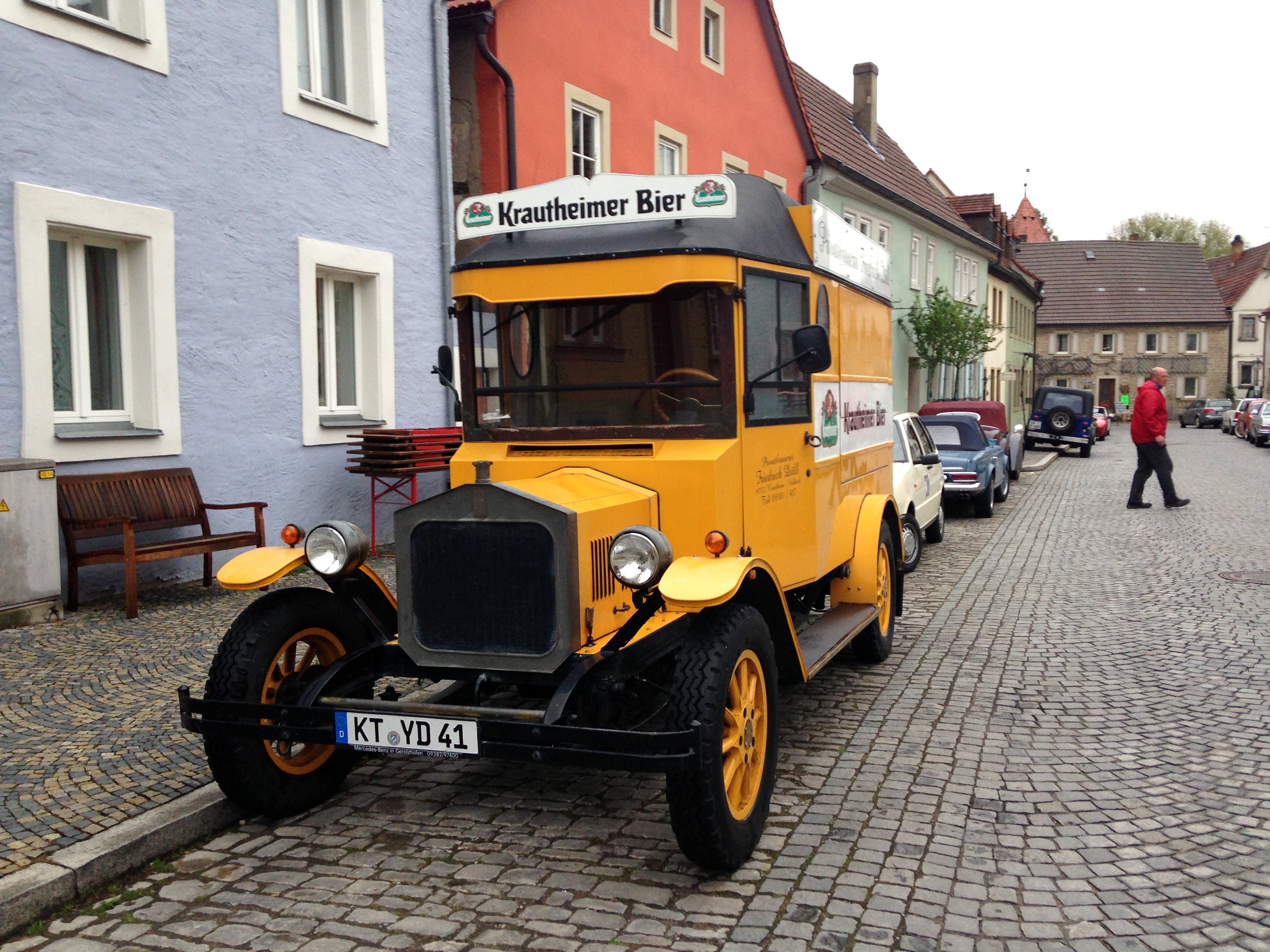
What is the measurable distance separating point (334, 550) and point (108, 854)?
134cm

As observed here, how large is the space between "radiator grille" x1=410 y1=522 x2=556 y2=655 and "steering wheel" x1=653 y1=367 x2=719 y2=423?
3.56 feet

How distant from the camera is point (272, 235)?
10.5 metres

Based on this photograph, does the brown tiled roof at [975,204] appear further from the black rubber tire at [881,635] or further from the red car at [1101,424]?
the black rubber tire at [881,635]

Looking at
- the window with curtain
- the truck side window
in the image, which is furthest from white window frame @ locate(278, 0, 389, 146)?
the truck side window

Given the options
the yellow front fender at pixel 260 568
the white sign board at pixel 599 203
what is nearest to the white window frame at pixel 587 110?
the white sign board at pixel 599 203

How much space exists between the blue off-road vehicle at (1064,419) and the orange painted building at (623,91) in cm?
1312

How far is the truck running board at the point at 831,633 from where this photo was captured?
544 cm

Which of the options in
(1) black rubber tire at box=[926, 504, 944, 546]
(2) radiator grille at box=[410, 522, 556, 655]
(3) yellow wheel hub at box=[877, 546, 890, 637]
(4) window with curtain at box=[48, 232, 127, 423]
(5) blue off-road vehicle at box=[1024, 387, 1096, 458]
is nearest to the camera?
(2) radiator grille at box=[410, 522, 556, 655]

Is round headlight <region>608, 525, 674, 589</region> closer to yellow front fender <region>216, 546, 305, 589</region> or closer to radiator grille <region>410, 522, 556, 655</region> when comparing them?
radiator grille <region>410, 522, 556, 655</region>

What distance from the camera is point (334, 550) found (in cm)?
458

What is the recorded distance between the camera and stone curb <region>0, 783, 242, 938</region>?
3676 millimetres

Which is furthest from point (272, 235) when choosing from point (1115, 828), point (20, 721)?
point (1115, 828)

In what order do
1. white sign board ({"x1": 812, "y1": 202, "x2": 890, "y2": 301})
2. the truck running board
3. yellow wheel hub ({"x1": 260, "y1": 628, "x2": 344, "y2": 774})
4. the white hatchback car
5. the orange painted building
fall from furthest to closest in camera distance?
1. the orange painted building
2. the white hatchback car
3. white sign board ({"x1": 812, "y1": 202, "x2": 890, "y2": 301})
4. the truck running board
5. yellow wheel hub ({"x1": 260, "y1": 628, "x2": 344, "y2": 774})

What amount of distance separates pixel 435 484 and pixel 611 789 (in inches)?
324
